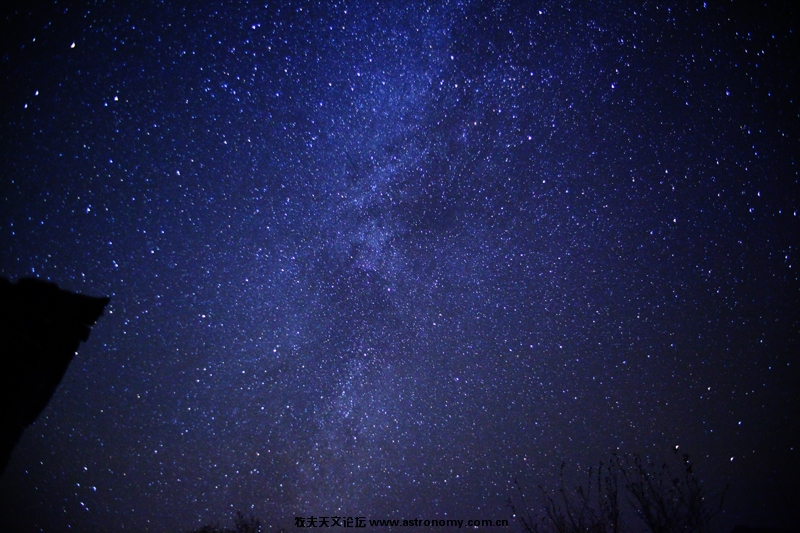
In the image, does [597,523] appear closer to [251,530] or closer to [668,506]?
[668,506]

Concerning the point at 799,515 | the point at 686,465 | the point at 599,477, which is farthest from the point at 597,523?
the point at 799,515

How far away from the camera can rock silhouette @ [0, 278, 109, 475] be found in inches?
108

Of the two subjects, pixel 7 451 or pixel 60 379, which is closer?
pixel 7 451

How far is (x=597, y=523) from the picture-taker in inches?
371

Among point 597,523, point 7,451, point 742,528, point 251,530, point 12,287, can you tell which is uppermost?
point 12,287

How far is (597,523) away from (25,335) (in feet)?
42.9

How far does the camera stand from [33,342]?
2826mm

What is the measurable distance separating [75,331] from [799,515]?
8200 cm

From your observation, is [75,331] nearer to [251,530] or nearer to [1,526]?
[251,530]

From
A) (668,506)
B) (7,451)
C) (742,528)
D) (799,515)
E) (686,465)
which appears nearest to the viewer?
(7,451)

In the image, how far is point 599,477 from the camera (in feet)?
29.9

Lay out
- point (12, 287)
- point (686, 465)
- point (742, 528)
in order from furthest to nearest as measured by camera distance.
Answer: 1. point (742, 528)
2. point (686, 465)
3. point (12, 287)

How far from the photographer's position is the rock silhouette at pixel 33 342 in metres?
2.73

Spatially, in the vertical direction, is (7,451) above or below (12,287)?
below
